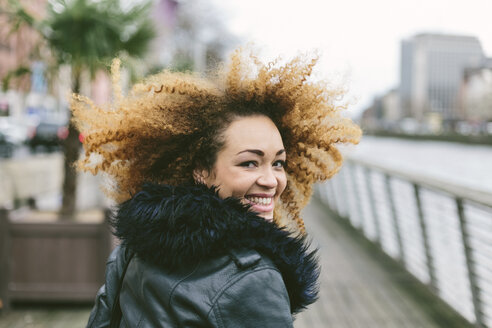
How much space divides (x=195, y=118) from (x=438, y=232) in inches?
138

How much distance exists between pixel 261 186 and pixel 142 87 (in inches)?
21.3

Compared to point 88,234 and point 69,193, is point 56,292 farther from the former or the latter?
point 69,193

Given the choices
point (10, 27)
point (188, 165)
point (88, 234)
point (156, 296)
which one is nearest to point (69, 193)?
point (88, 234)

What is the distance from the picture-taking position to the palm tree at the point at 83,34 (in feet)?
15.5

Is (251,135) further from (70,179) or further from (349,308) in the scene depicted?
(70,179)

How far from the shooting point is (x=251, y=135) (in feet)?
4.86

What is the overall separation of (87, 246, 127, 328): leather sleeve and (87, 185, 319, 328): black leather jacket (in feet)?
0.44

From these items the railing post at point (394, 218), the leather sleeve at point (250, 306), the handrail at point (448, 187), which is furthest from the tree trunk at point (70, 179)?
the leather sleeve at point (250, 306)

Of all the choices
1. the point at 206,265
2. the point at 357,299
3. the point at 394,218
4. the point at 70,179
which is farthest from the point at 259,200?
the point at 394,218

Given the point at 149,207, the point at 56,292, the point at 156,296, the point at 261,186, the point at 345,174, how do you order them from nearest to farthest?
1. the point at 156,296
2. the point at 149,207
3. the point at 261,186
4. the point at 56,292
5. the point at 345,174

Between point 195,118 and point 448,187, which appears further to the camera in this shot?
point 448,187

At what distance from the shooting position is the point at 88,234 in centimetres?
428

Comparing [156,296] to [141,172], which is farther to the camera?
[141,172]

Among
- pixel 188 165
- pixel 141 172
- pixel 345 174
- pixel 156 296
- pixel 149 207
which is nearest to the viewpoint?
pixel 156 296
